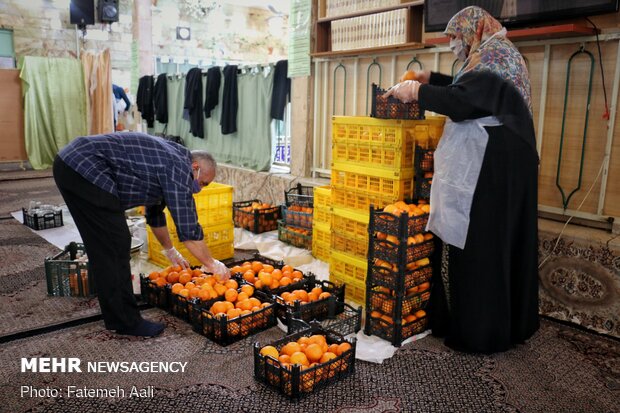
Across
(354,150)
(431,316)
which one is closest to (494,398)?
(431,316)

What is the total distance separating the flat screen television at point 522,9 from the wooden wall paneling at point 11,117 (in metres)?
9.00

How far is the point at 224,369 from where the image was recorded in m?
2.65

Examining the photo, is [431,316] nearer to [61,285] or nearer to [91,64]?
[61,285]

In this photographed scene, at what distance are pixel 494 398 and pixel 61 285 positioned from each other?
2916 mm

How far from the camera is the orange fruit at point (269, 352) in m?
2.46

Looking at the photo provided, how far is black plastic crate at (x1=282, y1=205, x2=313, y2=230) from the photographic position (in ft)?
16.0

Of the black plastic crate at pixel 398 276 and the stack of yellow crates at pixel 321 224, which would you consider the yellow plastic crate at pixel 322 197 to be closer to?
the stack of yellow crates at pixel 321 224

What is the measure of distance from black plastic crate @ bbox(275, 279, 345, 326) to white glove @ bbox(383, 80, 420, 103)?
50.2 inches

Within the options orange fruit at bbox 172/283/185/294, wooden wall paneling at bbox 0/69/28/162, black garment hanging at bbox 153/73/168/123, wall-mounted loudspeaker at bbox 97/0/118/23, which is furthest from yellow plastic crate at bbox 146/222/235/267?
wall-mounted loudspeaker at bbox 97/0/118/23

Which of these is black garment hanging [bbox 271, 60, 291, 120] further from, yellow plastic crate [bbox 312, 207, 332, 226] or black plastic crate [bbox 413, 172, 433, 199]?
black plastic crate [bbox 413, 172, 433, 199]

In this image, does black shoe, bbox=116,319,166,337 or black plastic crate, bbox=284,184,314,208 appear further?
black plastic crate, bbox=284,184,314,208

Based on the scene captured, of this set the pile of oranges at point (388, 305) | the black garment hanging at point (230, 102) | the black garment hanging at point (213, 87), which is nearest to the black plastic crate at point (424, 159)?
the pile of oranges at point (388, 305)

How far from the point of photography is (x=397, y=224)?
287 centimetres

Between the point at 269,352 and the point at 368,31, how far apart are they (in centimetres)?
342
